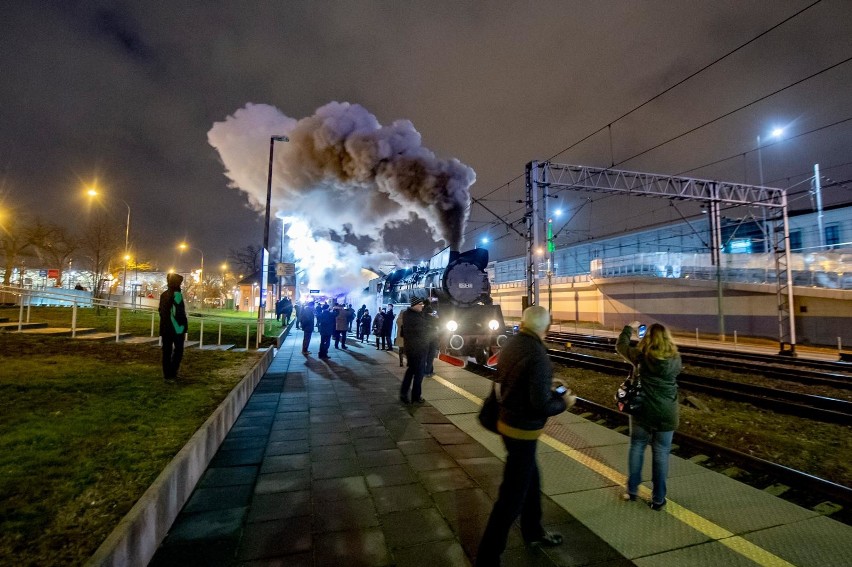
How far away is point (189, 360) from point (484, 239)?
2044 centimetres

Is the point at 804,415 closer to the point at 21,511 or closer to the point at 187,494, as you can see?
the point at 187,494

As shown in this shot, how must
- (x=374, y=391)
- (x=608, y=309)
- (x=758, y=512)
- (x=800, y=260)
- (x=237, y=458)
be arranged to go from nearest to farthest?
(x=758, y=512) < (x=237, y=458) < (x=374, y=391) < (x=800, y=260) < (x=608, y=309)

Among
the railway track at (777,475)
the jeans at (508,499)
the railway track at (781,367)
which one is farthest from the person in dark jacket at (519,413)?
the railway track at (781,367)

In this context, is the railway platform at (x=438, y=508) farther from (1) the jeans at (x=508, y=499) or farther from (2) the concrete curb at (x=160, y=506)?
(1) the jeans at (x=508, y=499)

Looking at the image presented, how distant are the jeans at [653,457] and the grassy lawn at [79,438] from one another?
13.2ft

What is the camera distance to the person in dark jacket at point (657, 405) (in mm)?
3590

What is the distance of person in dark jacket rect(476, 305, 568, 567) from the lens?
2695mm

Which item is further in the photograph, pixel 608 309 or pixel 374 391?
pixel 608 309

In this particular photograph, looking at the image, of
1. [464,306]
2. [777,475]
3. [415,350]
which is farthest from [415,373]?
[464,306]

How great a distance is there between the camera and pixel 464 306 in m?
12.3

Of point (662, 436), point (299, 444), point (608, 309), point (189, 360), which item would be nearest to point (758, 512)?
point (662, 436)

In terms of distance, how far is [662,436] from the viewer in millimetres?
3654

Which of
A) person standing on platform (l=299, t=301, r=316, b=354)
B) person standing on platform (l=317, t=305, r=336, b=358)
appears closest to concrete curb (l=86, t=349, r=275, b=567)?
person standing on platform (l=317, t=305, r=336, b=358)

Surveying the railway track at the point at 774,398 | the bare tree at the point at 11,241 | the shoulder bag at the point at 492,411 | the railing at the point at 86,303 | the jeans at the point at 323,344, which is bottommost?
the railway track at the point at 774,398
